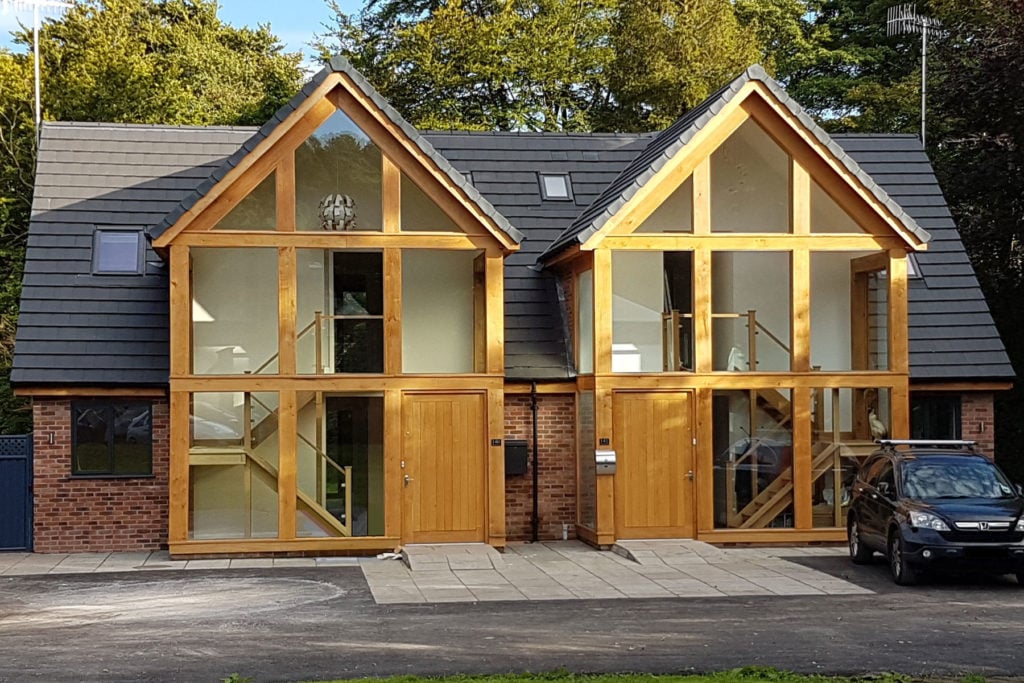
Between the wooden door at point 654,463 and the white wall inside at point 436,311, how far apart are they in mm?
2537

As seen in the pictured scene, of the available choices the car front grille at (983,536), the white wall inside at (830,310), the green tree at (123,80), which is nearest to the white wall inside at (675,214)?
the white wall inside at (830,310)

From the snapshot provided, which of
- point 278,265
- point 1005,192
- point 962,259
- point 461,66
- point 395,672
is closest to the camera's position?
point 395,672

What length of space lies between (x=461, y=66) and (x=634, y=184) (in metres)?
22.5

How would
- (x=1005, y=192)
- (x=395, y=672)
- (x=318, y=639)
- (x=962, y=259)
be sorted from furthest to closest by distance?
(x=1005, y=192) < (x=962, y=259) < (x=318, y=639) < (x=395, y=672)

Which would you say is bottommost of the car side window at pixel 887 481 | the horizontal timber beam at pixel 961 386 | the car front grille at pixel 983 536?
the car front grille at pixel 983 536

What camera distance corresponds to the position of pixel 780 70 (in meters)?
46.0

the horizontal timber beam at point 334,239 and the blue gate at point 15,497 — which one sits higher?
the horizontal timber beam at point 334,239

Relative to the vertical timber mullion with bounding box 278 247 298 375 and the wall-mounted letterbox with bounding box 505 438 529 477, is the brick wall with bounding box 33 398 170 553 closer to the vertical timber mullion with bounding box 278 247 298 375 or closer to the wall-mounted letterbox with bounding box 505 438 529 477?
the vertical timber mullion with bounding box 278 247 298 375

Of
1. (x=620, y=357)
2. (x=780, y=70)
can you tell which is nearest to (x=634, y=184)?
(x=620, y=357)

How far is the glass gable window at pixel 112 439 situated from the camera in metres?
20.7

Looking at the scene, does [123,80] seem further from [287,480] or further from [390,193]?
[287,480]

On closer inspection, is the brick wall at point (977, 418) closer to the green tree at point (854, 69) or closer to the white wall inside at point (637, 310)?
the white wall inside at point (637, 310)

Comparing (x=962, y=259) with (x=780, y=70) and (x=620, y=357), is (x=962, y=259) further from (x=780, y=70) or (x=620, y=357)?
(x=780, y=70)

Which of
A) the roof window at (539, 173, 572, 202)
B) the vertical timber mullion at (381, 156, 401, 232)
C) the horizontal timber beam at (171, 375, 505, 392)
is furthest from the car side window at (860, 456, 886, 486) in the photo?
the roof window at (539, 173, 572, 202)
